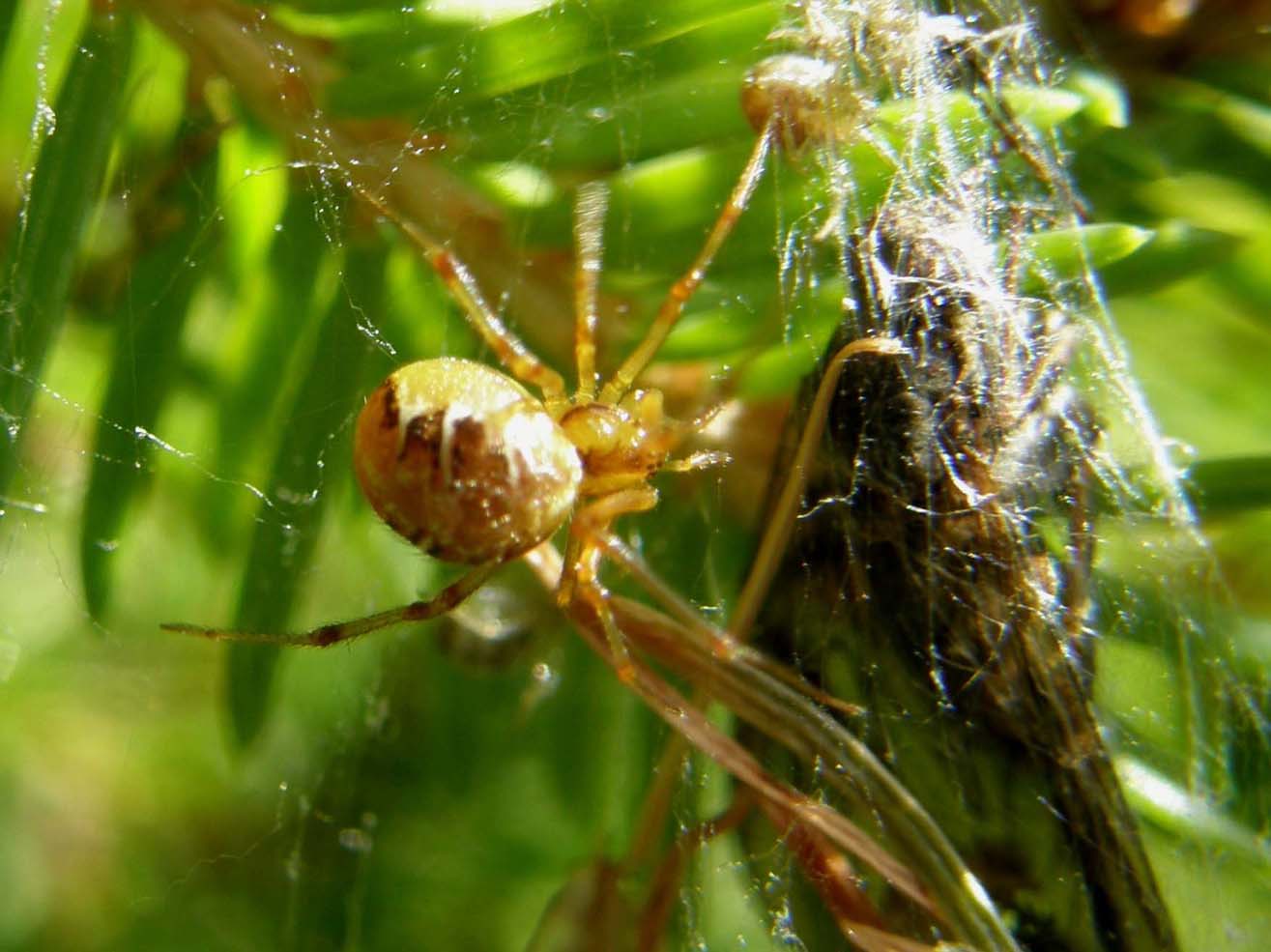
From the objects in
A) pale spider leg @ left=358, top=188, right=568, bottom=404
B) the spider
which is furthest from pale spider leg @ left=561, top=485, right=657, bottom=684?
pale spider leg @ left=358, top=188, right=568, bottom=404

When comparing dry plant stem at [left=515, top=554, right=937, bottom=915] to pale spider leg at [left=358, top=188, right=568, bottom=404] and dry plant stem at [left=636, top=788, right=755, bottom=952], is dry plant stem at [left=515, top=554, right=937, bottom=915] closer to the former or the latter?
dry plant stem at [left=636, top=788, right=755, bottom=952]

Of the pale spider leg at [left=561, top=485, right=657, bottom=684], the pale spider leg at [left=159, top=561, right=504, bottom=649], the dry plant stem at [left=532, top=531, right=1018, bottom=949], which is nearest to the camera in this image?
the dry plant stem at [left=532, top=531, right=1018, bottom=949]

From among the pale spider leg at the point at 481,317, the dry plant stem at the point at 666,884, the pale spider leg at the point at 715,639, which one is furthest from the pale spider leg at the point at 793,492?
the pale spider leg at the point at 481,317

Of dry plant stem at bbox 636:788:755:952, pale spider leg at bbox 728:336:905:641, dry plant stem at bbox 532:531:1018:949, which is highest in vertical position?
pale spider leg at bbox 728:336:905:641

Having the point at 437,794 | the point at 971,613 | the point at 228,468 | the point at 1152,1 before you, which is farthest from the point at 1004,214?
the point at 437,794

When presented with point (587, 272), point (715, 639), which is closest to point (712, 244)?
point (587, 272)

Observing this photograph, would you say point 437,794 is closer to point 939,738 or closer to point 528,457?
point 528,457
